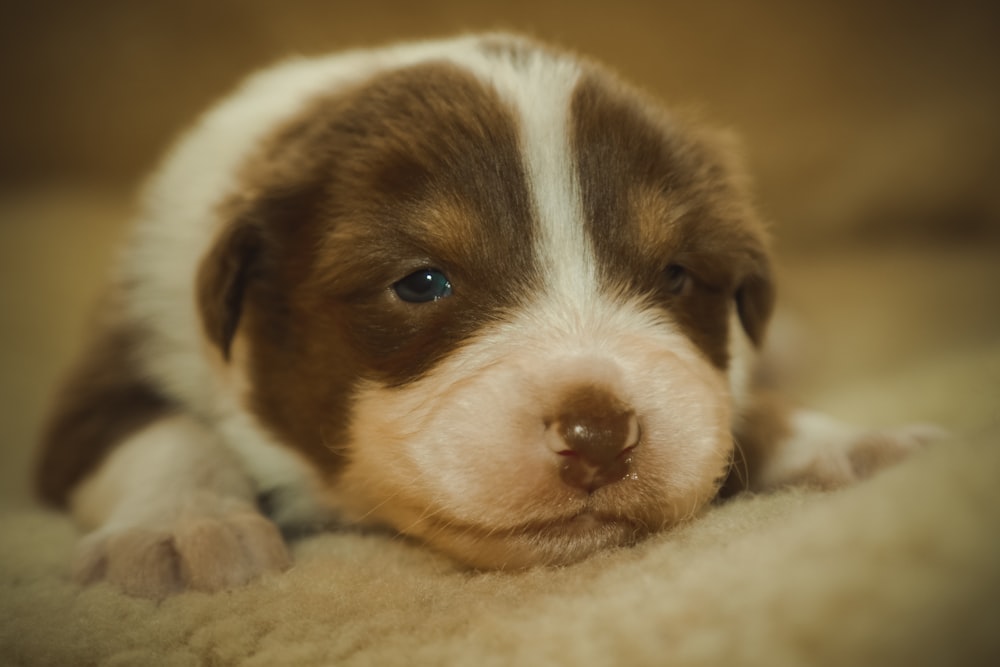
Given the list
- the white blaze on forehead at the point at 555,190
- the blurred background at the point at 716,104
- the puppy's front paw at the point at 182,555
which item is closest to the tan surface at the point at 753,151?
the blurred background at the point at 716,104

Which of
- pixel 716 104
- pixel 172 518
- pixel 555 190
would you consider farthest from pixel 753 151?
pixel 172 518

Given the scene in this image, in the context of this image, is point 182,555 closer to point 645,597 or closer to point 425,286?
point 425,286

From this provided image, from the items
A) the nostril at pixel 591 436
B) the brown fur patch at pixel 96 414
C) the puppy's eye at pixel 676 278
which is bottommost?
the brown fur patch at pixel 96 414

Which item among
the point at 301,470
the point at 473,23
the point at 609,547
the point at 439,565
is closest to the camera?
the point at 609,547

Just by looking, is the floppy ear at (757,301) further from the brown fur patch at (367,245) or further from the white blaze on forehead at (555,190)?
the brown fur patch at (367,245)

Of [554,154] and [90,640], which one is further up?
[554,154]

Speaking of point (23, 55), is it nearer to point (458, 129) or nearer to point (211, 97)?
point (211, 97)

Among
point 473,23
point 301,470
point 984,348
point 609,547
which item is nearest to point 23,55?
point 473,23
